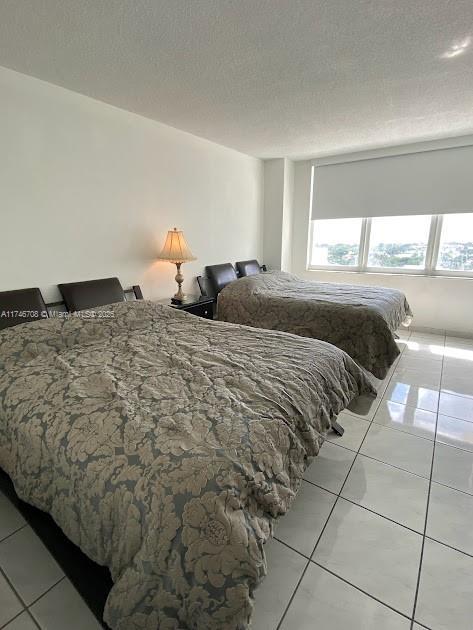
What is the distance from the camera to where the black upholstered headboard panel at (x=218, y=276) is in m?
3.68

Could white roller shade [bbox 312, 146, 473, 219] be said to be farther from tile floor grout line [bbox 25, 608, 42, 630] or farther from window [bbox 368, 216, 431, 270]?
tile floor grout line [bbox 25, 608, 42, 630]

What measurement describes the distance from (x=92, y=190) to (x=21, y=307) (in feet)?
3.48

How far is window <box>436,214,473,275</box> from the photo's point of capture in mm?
3826

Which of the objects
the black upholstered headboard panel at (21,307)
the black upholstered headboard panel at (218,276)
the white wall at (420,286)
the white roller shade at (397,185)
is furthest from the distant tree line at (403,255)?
the black upholstered headboard panel at (21,307)

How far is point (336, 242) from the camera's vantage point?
15.5 feet

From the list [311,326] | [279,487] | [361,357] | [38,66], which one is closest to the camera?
[279,487]

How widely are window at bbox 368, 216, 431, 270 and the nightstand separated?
2533mm

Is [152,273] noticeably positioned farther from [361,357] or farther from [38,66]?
[361,357]

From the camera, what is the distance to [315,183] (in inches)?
180

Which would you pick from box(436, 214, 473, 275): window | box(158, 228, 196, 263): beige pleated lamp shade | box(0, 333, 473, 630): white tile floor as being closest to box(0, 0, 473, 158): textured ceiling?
box(158, 228, 196, 263): beige pleated lamp shade

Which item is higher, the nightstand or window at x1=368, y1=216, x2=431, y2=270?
window at x1=368, y1=216, x2=431, y2=270

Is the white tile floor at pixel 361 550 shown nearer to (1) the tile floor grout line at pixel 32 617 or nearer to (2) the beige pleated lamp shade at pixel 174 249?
(1) the tile floor grout line at pixel 32 617

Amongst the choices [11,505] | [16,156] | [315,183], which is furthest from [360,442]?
[315,183]

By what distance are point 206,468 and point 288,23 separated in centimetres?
203
